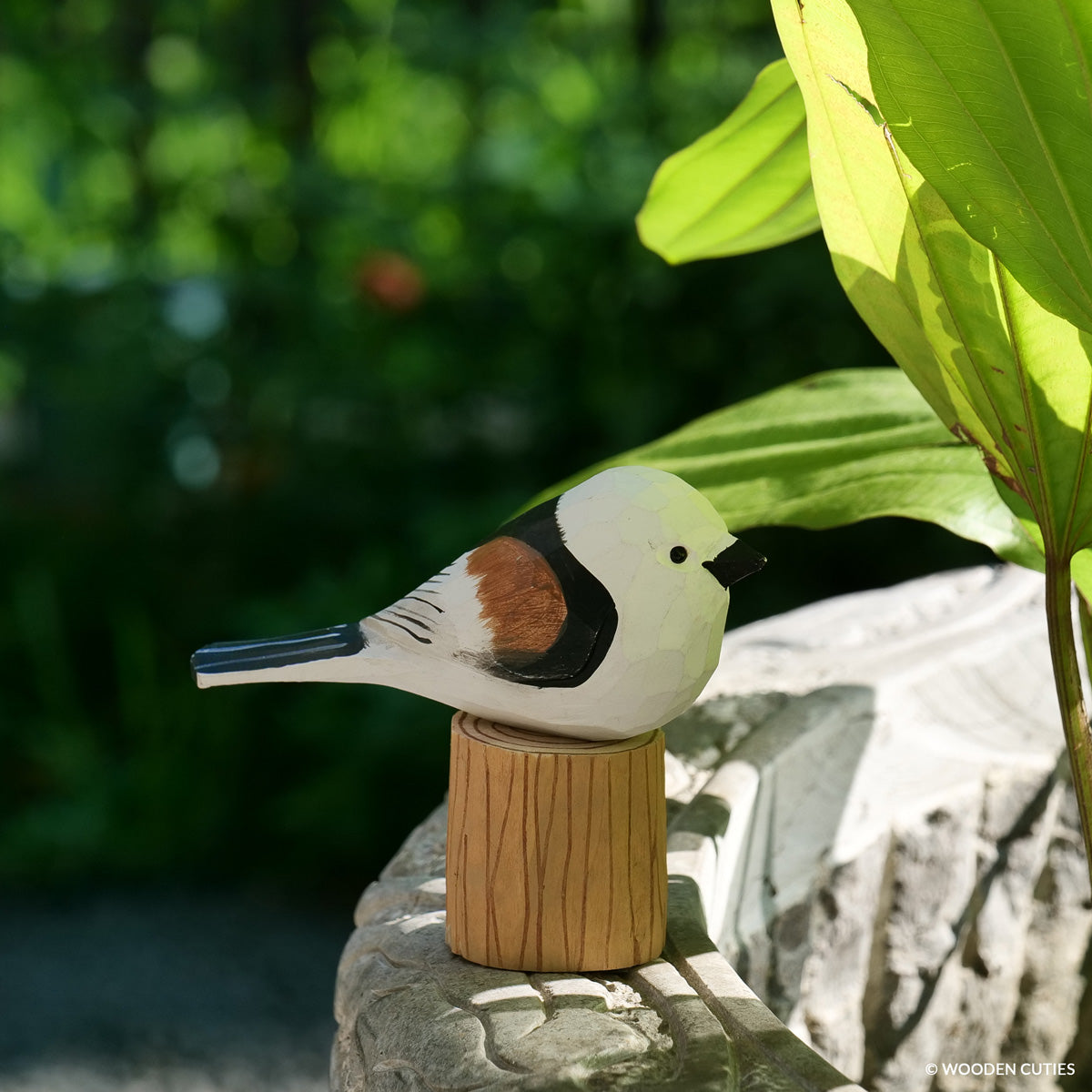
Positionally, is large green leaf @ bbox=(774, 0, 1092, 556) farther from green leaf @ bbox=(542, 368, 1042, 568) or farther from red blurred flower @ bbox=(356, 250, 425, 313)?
red blurred flower @ bbox=(356, 250, 425, 313)

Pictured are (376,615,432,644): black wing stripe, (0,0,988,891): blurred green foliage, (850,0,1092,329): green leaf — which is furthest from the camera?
(0,0,988,891): blurred green foliage

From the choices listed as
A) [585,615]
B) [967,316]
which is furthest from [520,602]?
[967,316]

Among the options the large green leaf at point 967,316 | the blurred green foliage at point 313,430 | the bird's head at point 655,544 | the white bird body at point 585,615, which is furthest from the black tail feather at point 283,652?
the blurred green foliage at point 313,430

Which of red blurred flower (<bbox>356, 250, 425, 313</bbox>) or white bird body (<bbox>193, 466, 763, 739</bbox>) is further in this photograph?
red blurred flower (<bbox>356, 250, 425, 313</bbox>)

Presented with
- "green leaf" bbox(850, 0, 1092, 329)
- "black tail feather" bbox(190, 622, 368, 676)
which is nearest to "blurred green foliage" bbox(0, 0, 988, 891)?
"black tail feather" bbox(190, 622, 368, 676)

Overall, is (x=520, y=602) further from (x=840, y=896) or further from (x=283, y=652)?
(x=840, y=896)

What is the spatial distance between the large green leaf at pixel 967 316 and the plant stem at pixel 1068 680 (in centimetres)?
2

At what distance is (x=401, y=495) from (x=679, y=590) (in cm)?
158

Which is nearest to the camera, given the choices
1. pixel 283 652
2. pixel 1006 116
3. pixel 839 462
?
pixel 1006 116

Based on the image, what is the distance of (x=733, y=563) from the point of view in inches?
21.7

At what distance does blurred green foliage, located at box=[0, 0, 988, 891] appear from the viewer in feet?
6.19

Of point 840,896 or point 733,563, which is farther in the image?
point 840,896

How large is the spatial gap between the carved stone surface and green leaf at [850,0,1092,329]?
34 centimetres

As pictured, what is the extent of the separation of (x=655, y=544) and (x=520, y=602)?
0.07m
